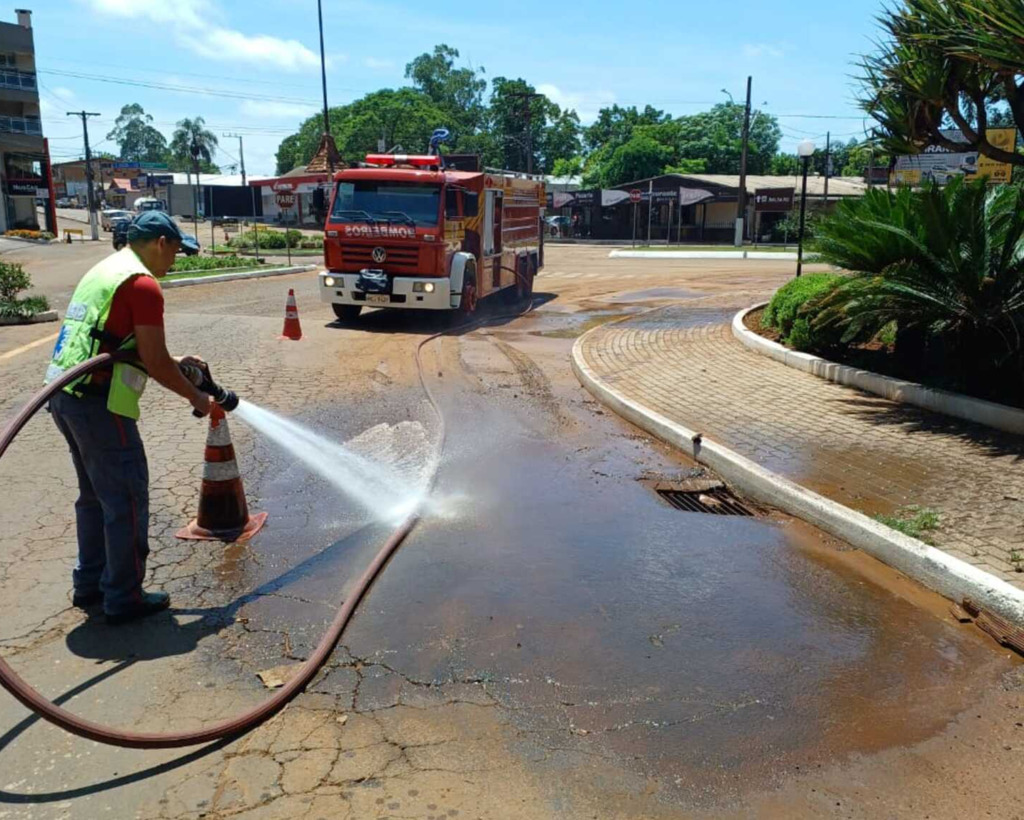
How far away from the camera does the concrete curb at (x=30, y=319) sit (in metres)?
13.7

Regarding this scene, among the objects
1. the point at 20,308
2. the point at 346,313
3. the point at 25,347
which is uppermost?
the point at 20,308

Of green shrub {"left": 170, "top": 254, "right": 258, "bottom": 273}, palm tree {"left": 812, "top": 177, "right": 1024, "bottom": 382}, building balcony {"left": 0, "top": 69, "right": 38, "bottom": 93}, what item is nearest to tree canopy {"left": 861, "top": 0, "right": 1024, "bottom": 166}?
palm tree {"left": 812, "top": 177, "right": 1024, "bottom": 382}

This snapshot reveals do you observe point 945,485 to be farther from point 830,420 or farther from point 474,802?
point 474,802

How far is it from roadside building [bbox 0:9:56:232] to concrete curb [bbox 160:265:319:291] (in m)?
36.0

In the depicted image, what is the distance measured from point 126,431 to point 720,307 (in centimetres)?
1491

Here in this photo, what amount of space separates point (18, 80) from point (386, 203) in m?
53.3

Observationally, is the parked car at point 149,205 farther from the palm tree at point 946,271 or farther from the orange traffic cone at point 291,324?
the palm tree at point 946,271

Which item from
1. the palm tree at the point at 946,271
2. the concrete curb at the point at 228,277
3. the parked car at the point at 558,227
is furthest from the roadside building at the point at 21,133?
the palm tree at the point at 946,271

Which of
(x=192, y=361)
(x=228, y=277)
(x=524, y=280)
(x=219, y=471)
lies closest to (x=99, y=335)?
(x=192, y=361)

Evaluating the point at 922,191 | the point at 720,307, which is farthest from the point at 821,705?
the point at 720,307

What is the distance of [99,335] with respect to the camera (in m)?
3.97

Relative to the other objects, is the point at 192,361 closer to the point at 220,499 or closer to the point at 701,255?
the point at 220,499

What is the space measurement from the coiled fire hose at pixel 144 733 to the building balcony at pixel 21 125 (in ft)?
191

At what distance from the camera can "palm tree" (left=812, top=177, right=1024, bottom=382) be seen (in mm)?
7961
